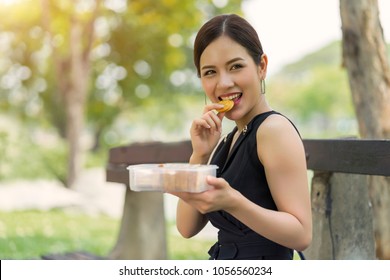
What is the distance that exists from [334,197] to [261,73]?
46.6 inches

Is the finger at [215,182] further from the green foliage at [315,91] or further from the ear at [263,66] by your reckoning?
the green foliage at [315,91]

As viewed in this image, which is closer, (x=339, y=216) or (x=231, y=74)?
(x=231, y=74)

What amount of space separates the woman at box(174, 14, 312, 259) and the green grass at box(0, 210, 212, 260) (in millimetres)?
3061

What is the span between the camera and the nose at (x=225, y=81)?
1.47 meters

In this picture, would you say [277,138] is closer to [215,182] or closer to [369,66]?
[215,182]

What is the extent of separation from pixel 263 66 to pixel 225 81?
5.3 inches

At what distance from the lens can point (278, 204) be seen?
1398 millimetres

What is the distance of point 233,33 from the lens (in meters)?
1.48

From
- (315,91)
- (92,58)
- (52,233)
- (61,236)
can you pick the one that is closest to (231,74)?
(61,236)

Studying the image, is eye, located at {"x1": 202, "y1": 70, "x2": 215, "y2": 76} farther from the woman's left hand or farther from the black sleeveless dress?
the woman's left hand

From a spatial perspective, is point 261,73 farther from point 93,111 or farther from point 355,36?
point 93,111

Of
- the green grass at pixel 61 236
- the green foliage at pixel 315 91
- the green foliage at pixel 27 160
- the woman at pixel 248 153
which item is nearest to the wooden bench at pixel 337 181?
the woman at pixel 248 153

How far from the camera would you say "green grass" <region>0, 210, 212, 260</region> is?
5230mm
